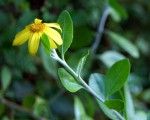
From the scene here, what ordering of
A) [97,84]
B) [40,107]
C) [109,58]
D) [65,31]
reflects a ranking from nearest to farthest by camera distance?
[65,31] → [97,84] → [40,107] → [109,58]

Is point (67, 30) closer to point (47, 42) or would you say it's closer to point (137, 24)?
point (47, 42)

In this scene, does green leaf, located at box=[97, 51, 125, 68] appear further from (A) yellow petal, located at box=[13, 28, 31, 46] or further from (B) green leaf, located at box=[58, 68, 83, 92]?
(A) yellow petal, located at box=[13, 28, 31, 46]

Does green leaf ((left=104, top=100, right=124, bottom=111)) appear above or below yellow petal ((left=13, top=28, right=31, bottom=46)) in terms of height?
below

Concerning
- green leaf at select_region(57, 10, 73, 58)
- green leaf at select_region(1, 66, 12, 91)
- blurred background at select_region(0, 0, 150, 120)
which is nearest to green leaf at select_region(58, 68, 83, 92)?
green leaf at select_region(57, 10, 73, 58)

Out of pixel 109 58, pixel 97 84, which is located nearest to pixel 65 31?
pixel 97 84

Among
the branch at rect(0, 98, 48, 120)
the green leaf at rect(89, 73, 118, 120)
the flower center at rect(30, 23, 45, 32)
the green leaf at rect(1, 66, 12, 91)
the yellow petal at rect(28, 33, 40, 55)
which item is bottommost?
the branch at rect(0, 98, 48, 120)

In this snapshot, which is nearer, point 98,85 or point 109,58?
point 98,85

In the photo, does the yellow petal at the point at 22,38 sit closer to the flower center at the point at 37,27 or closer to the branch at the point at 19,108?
the flower center at the point at 37,27

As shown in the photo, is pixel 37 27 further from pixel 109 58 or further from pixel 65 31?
pixel 109 58
